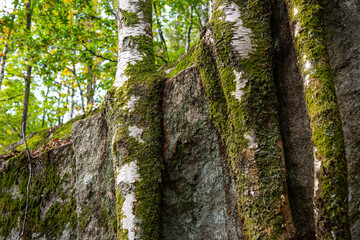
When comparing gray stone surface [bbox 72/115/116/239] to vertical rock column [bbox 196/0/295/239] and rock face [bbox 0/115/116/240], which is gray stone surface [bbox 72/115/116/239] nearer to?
rock face [bbox 0/115/116/240]

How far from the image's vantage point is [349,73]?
2.50m

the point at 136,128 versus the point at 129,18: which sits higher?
the point at 129,18

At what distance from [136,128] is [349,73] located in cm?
223

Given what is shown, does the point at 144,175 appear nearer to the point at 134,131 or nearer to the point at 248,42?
the point at 134,131

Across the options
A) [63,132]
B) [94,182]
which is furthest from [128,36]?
[63,132]

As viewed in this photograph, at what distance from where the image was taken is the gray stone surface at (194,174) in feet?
9.38

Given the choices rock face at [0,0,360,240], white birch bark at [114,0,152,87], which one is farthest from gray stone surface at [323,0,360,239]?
white birch bark at [114,0,152,87]

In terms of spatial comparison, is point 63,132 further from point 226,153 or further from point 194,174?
point 226,153

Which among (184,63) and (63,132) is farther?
(63,132)

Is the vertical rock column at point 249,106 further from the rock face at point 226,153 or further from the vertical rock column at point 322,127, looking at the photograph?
the vertical rock column at point 322,127

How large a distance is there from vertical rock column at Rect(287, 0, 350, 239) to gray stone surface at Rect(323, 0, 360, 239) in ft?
1.14

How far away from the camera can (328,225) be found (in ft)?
5.98

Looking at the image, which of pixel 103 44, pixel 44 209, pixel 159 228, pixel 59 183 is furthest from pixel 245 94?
pixel 103 44

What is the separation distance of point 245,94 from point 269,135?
17.0 inches
